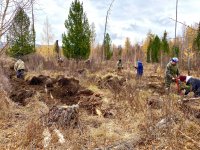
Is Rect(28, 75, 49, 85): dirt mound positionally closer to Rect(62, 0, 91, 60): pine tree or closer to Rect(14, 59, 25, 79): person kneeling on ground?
Rect(14, 59, 25, 79): person kneeling on ground

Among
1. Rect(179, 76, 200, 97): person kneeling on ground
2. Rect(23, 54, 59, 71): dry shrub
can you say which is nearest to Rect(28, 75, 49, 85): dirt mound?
Rect(179, 76, 200, 97): person kneeling on ground

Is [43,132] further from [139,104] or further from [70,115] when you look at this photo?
[139,104]

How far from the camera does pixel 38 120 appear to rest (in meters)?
7.21

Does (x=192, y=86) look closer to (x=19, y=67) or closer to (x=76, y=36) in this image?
(x=19, y=67)

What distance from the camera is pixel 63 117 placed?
736cm

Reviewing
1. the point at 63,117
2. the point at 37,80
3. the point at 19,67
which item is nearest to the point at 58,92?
the point at 37,80

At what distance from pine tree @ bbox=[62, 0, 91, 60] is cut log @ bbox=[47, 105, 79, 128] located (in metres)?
22.0

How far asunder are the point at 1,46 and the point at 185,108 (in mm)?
5641

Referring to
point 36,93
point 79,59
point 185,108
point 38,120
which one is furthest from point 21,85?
point 79,59

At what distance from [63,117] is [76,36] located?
22.5m

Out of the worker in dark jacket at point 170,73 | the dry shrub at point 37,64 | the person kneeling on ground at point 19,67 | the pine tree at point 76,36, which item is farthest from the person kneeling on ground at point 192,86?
the pine tree at point 76,36

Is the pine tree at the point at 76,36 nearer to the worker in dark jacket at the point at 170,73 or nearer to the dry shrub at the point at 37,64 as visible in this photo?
the dry shrub at the point at 37,64

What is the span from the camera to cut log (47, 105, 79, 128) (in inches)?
284

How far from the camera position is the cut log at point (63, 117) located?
7.23 meters
